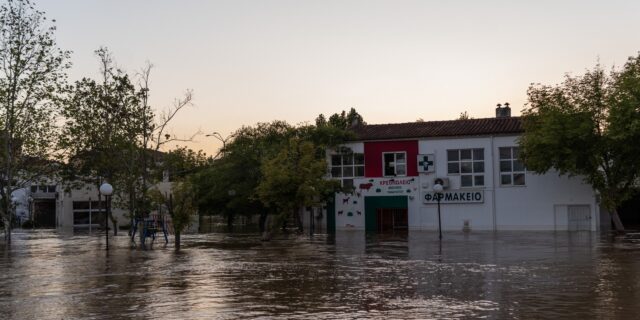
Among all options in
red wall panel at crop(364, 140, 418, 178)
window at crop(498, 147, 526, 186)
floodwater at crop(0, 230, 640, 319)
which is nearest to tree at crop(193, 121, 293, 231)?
red wall panel at crop(364, 140, 418, 178)

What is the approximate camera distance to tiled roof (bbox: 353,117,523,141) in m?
48.1

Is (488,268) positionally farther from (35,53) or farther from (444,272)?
(35,53)

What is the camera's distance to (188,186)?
29.4m

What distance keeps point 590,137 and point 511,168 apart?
664 cm

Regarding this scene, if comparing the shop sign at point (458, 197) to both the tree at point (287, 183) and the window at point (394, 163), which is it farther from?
the tree at point (287, 183)

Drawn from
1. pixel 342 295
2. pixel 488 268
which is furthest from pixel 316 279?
pixel 488 268

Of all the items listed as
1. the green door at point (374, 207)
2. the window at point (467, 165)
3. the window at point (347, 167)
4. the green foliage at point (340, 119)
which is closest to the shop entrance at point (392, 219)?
the green door at point (374, 207)

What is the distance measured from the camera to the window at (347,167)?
51.1m

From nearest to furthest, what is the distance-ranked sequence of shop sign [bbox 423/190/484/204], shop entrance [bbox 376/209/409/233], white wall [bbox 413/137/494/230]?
white wall [bbox 413/137/494/230] < shop sign [bbox 423/190/484/204] < shop entrance [bbox 376/209/409/233]

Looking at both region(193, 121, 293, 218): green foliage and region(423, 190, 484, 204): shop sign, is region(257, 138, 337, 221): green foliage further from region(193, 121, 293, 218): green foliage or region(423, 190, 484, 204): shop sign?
region(423, 190, 484, 204): shop sign

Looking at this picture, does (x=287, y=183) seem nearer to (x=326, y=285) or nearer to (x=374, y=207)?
(x=374, y=207)

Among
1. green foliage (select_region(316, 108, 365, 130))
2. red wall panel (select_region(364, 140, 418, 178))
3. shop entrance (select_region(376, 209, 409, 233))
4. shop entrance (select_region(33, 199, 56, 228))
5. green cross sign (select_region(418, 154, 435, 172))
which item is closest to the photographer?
green cross sign (select_region(418, 154, 435, 172))

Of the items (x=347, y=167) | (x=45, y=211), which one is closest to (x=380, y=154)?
(x=347, y=167)

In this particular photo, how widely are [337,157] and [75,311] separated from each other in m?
Answer: 40.8
